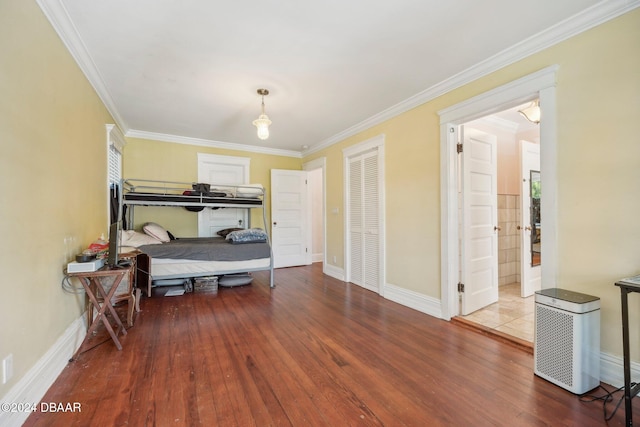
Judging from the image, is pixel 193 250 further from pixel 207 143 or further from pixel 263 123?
pixel 207 143

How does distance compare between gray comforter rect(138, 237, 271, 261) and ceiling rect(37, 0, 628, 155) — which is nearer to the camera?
ceiling rect(37, 0, 628, 155)

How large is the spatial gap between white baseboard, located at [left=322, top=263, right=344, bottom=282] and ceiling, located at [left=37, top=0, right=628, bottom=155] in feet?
8.51

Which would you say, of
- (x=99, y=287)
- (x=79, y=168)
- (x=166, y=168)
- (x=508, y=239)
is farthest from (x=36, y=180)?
(x=508, y=239)

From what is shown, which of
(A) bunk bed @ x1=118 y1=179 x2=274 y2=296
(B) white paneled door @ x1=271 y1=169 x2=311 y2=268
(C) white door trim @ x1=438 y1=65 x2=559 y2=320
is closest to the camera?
(C) white door trim @ x1=438 y1=65 x2=559 y2=320

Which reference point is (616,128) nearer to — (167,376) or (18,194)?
(167,376)

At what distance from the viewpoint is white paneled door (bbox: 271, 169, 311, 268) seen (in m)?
5.44

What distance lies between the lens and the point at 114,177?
12.8 feet

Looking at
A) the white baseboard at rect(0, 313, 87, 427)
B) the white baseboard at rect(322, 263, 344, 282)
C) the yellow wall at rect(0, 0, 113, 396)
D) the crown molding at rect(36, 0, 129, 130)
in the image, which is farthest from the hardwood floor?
the crown molding at rect(36, 0, 129, 130)

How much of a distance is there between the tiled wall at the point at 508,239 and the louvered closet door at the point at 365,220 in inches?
76.2

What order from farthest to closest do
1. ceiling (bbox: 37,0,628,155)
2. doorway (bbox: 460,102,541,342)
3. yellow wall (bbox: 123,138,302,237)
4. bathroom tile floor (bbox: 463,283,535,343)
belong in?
yellow wall (bbox: 123,138,302,237) → doorway (bbox: 460,102,541,342) → bathroom tile floor (bbox: 463,283,535,343) → ceiling (bbox: 37,0,628,155)

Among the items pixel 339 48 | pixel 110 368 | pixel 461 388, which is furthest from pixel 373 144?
pixel 110 368

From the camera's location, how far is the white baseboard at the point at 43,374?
1354 mm

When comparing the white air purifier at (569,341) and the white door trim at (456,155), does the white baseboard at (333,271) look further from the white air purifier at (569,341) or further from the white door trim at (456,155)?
the white air purifier at (569,341)

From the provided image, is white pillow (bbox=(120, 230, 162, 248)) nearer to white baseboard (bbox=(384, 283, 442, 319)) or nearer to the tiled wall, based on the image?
white baseboard (bbox=(384, 283, 442, 319))
